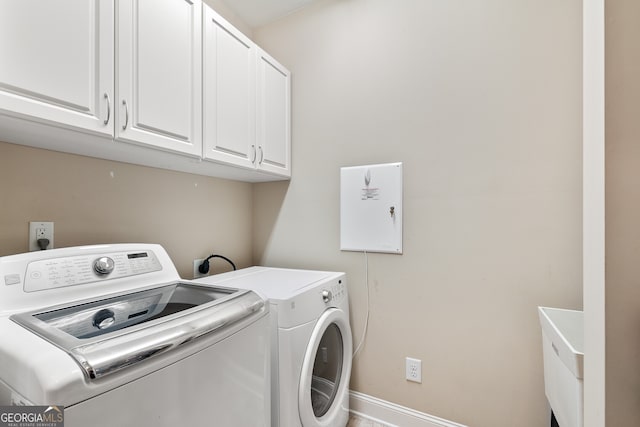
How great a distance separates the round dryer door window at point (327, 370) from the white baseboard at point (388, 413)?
310 millimetres

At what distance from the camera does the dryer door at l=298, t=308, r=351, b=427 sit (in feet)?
4.86

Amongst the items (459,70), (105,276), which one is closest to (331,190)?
(459,70)

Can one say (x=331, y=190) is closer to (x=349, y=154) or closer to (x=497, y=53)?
(x=349, y=154)

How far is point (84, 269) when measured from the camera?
1.05 metres

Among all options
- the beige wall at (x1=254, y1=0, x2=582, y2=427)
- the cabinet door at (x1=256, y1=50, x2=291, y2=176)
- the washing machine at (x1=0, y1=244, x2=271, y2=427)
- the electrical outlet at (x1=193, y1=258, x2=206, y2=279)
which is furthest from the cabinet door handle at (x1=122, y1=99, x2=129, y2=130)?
the beige wall at (x1=254, y1=0, x2=582, y2=427)

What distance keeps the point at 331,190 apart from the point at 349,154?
272 millimetres

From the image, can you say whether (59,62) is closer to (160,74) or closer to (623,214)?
(160,74)

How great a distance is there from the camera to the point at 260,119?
5.85 feet

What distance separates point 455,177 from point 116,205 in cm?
179

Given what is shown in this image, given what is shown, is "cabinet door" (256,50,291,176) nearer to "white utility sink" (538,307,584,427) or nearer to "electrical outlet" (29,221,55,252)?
"electrical outlet" (29,221,55,252)

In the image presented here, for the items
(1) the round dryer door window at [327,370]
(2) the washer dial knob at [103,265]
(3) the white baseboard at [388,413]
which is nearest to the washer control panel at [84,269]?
(2) the washer dial knob at [103,265]

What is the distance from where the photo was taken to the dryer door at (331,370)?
1481 millimetres

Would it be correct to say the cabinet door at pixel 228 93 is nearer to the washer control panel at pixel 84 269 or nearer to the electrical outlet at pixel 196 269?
the washer control panel at pixel 84 269

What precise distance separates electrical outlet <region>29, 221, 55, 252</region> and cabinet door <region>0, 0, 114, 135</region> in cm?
50
